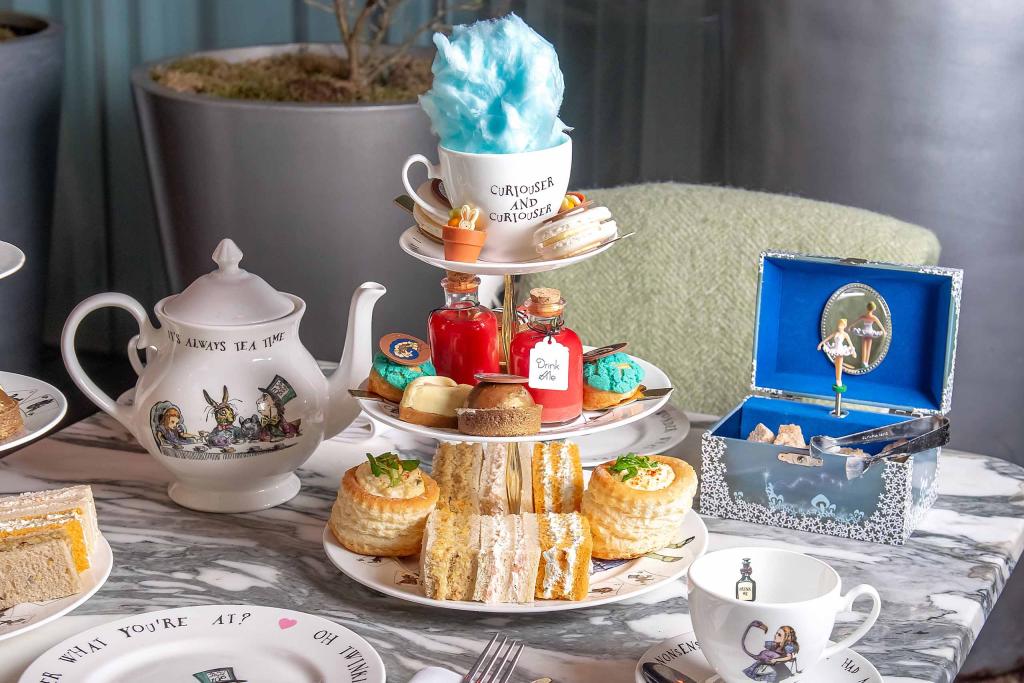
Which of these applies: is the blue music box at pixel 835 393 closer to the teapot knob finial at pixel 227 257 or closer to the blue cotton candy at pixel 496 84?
the blue cotton candy at pixel 496 84

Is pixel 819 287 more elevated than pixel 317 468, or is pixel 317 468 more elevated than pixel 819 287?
pixel 819 287

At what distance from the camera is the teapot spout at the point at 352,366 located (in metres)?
1.28

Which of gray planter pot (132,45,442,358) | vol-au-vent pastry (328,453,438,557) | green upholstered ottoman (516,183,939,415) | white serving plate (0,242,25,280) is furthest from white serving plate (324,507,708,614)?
gray planter pot (132,45,442,358)

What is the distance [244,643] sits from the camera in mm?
981

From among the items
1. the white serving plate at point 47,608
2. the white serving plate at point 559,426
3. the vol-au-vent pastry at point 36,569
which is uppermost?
→ the white serving plate at point 559,426

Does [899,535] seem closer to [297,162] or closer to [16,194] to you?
[297,162]

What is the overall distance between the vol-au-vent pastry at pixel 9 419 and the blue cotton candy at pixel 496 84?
0.49 meters

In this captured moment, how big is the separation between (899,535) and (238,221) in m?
1.69

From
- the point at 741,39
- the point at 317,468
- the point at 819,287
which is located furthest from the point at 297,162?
the point at 819,287

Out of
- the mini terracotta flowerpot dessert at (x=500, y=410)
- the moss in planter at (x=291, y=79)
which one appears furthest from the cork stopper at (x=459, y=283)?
the moss in planter at (x=291, y=79)

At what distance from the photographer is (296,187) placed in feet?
8.05

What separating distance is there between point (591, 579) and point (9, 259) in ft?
1.97

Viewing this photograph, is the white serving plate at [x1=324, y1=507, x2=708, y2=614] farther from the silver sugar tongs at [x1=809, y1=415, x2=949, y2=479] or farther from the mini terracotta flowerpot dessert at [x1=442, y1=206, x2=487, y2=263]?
the mini terracotta flowerpot dessert at [x1=442, y1=206, x2=487, y2=263]

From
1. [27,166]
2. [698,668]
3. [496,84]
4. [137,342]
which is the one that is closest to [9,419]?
[137,342]
